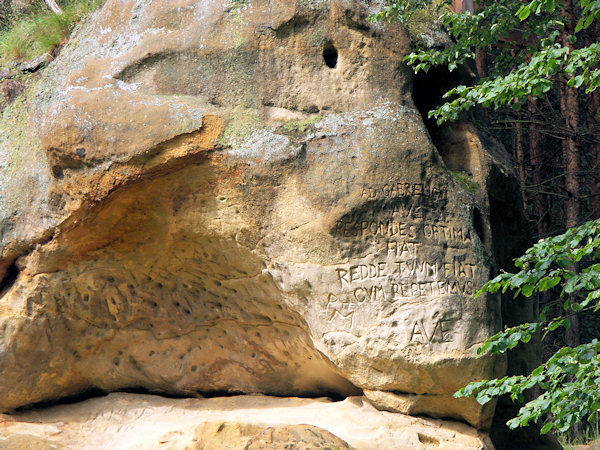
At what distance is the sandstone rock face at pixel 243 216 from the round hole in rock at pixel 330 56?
10 mm

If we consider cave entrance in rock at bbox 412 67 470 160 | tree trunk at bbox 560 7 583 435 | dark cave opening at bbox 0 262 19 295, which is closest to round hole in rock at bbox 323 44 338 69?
cave entrance in rock at bbox 412 67 470 160

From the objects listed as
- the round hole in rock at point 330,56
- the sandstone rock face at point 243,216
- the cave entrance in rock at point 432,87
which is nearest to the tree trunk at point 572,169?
the sandstone rock face at point 243,216

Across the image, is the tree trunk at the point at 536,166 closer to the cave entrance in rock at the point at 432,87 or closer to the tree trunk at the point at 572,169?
the tree trunk at the point at 572,169

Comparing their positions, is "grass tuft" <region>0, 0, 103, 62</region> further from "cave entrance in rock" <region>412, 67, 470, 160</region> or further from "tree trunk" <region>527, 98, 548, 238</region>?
"tree trunk" <region>527, 98, 548, 238</region>

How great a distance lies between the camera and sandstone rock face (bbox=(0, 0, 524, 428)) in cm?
525

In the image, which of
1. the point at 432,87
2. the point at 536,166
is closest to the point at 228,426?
the point at 432,87

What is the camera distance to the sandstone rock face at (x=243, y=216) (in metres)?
5.25

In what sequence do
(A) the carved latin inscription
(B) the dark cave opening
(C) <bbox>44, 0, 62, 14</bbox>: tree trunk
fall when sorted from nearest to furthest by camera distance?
(A) the carved latin inscription → (B) the dark cave opening → (C) <bbox>44, 0, 62, 14</bbox>: tree trunk

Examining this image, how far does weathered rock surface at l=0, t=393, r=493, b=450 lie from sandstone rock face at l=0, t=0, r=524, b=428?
0.15 meters

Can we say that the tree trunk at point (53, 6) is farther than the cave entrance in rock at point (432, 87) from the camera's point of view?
Yes

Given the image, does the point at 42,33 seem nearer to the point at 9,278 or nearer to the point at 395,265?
the point at 9,278

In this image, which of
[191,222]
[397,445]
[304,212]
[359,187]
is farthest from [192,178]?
[397,445]

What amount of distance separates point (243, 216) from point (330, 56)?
1328mm

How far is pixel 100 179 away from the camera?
5.39 meters
